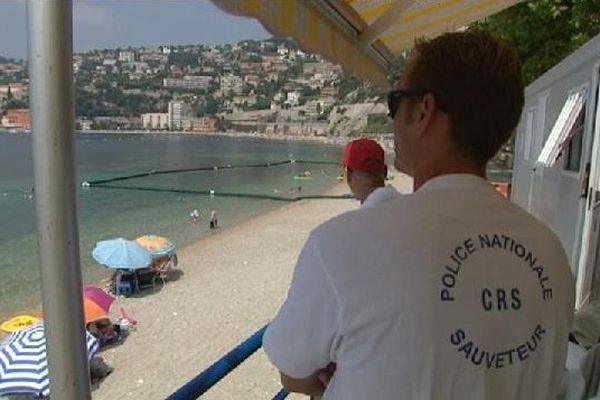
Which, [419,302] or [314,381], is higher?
[419,302]

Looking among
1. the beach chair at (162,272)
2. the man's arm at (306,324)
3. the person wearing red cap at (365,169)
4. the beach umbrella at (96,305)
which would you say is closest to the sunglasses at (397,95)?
the man's arm at (306,324)

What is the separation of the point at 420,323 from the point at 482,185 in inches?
10.7

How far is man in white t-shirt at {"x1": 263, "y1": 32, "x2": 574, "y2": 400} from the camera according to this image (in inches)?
36.1

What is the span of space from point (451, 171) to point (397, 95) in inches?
6.5

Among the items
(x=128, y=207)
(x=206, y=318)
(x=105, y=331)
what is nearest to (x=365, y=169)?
(x=105, y=331)

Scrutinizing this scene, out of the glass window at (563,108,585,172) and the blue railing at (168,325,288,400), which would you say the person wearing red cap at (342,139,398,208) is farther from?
the glass window at (563,108,585,172)

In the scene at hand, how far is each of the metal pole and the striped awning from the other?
0.39m

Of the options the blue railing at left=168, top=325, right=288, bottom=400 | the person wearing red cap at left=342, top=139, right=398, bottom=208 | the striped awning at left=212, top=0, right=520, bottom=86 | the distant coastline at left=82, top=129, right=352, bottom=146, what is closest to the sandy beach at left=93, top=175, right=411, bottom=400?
the striped awning at left=212, top=0, right=520, bottom=86

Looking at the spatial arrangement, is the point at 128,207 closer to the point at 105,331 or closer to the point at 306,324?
the point at 105,331

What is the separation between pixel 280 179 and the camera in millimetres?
51938

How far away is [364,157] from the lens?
266cm

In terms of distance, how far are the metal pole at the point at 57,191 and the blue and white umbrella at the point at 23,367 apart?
7047mm

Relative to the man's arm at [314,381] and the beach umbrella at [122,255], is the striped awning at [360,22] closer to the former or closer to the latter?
the man's arm at [314,381]

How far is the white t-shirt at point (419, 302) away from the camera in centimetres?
91
